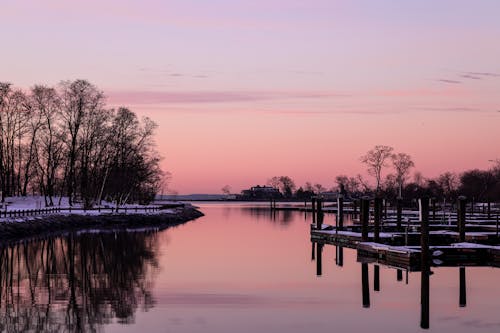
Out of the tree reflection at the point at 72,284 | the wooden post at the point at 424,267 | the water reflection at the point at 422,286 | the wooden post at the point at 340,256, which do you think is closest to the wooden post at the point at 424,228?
the wooden post at the point at 424,267

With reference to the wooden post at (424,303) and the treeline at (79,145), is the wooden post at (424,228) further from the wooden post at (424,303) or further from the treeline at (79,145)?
the treeline at (79,145)

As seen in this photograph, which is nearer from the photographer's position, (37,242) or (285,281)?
(285,281)

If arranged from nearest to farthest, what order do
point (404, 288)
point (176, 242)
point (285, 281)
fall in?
point (404, 288) < point (285, 281) < point (176, 242)

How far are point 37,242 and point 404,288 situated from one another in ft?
132

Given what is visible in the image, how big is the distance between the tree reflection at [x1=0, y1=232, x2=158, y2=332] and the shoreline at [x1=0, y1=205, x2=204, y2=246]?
18.8 feet

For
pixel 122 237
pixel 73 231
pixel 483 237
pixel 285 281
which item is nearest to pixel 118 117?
pixel 73 231

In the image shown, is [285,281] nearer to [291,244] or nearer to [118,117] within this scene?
[291,244]

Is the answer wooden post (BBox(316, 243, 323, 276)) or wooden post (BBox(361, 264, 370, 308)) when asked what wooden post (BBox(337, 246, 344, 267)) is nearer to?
wooden post (BBox(316, 243, 323, 276))

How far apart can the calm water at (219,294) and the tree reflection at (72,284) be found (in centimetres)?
5

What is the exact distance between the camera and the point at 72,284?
4134cm

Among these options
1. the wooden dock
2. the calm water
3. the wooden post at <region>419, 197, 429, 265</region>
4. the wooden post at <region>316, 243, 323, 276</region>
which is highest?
the wooden post at <region>419, 197, 429, 265</region>

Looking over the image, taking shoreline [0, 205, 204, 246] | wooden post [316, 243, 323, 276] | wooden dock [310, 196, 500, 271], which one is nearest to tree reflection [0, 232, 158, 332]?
shoreline [0, 205, 204, 246]

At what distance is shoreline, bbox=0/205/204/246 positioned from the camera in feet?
246

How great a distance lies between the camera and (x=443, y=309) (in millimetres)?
33312
